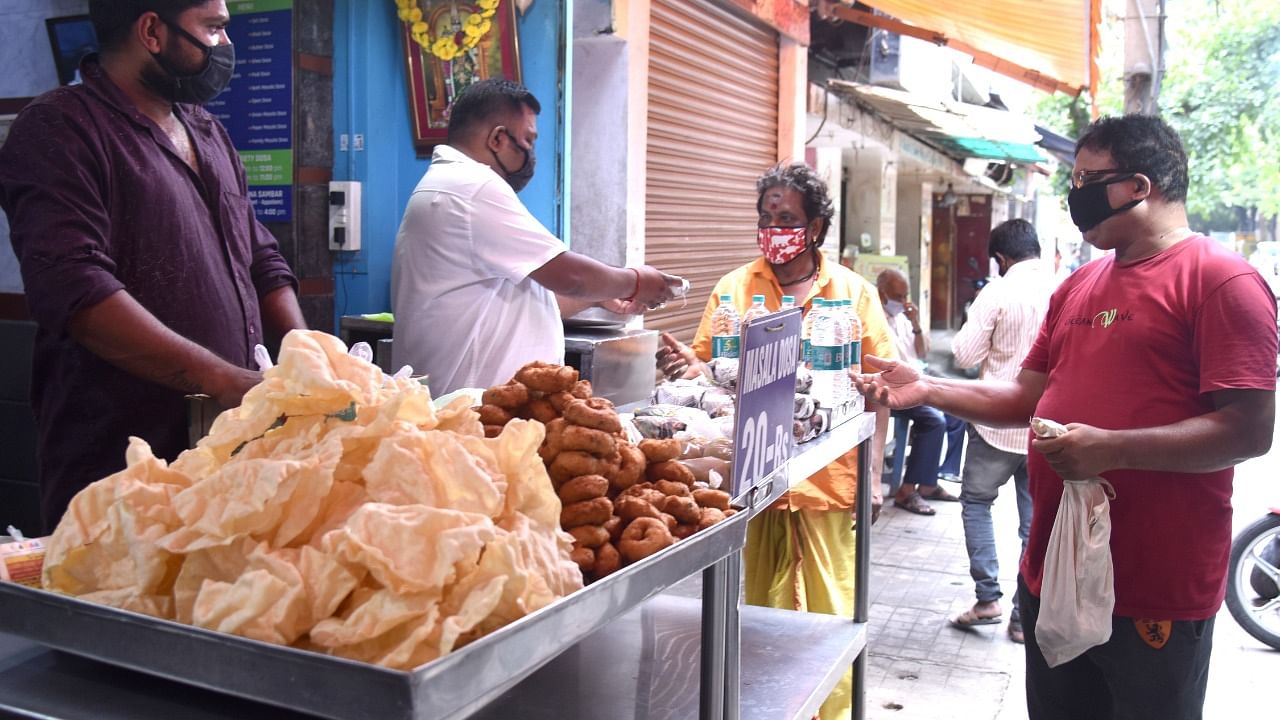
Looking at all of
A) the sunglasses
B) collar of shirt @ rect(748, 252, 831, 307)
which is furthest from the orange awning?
the sunglasses

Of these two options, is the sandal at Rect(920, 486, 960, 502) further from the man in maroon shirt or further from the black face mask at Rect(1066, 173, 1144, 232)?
the man in maroon shirt

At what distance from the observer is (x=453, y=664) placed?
117 centimetres

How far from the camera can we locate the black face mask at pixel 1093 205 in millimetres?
3109

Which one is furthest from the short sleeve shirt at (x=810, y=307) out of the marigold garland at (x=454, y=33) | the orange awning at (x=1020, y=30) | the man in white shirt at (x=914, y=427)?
the man in white shirt at (x=914, y=427)

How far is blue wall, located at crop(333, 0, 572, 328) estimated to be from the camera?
5.27 m

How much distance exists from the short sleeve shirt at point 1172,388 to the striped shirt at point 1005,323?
3.07 meters

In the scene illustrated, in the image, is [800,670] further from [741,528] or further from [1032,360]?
[1032,360]

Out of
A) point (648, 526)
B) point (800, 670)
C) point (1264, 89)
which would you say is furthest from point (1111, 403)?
point (1264, 89)

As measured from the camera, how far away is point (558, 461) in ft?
5.84

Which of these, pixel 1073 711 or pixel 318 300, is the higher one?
pixel 318 300

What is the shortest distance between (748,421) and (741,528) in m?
0.24

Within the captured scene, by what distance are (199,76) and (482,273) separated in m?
1.04

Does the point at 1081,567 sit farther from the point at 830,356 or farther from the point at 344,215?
the point at 344,215

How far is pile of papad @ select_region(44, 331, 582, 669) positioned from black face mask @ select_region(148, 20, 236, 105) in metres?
1.71
